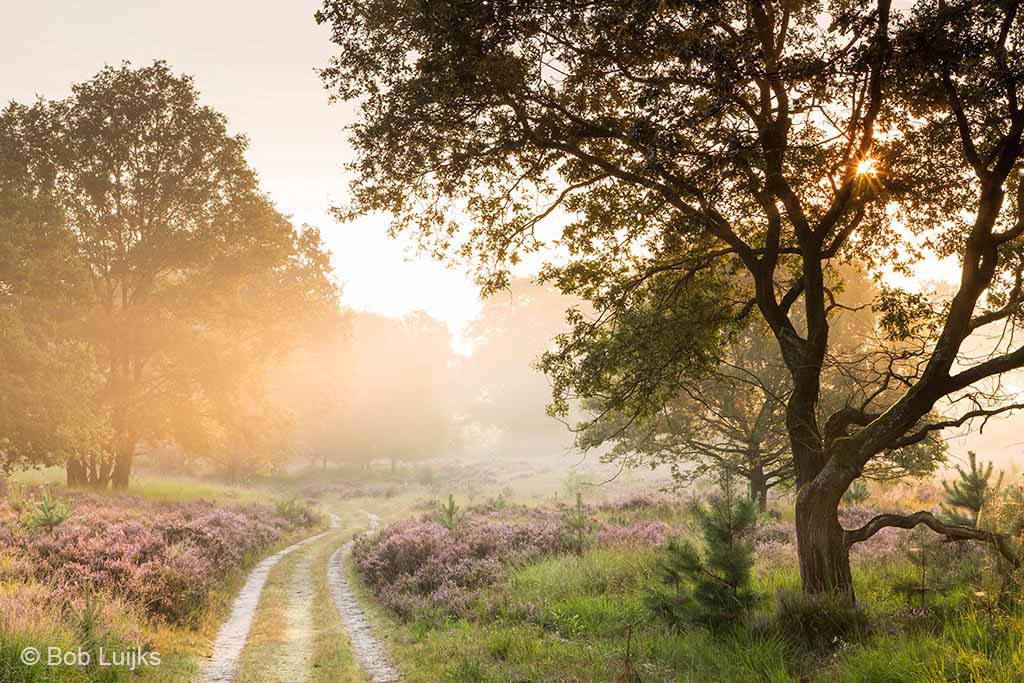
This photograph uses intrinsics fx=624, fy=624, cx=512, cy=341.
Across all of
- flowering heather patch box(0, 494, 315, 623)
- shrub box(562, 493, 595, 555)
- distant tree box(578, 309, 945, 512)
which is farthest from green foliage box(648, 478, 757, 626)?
flowering heather patch box(0, 494, 315, 623)

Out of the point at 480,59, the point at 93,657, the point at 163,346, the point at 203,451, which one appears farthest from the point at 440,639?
the point at 203,451

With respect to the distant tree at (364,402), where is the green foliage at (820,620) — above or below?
below

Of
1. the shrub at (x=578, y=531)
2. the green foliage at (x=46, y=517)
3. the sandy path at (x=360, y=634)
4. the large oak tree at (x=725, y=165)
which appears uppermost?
the large oak tree at (x=725, y=165)

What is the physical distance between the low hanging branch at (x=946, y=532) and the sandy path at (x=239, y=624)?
31.1 ft

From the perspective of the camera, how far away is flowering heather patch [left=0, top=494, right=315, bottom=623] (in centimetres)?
1207

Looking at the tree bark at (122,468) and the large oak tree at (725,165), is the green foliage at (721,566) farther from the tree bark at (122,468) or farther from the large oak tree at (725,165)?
the tree bark at (122,468)

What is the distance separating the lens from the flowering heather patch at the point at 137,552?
1207 cm

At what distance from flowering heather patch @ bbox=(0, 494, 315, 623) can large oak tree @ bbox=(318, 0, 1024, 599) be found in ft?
29.1

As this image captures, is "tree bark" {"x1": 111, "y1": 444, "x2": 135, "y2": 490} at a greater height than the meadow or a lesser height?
greater

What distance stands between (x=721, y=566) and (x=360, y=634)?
7.35 m

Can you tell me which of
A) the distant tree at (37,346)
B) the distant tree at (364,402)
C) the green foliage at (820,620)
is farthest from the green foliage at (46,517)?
the distant tree at (364,402)

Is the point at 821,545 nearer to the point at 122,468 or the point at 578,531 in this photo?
the point at 578,531

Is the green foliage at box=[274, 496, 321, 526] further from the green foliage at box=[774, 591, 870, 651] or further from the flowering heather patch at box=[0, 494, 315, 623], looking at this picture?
the green foliage at box=[774, 591, 870, 651]

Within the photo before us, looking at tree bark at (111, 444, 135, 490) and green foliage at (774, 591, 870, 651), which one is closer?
green foliage at (774, 591, 870, 651)
